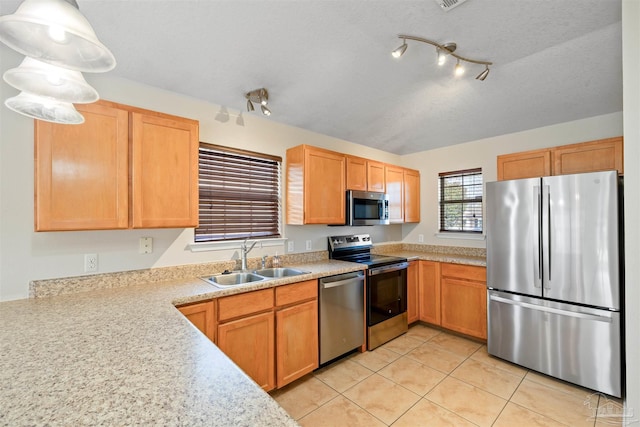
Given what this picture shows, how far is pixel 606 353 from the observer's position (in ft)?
7.29

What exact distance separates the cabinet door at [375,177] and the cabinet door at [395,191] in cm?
10

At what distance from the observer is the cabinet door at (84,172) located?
5.44 ft

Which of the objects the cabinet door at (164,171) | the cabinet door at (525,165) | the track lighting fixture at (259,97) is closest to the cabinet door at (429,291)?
the cabinet door at (525,165)

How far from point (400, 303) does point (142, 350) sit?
2.91m

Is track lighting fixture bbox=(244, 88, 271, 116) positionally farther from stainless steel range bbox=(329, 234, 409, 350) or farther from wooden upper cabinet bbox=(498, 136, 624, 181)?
wooden upper cabinet bbox=(498, 136, 624, 181)

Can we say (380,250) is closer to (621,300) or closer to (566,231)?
(566,231)

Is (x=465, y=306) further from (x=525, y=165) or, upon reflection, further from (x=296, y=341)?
(x=296, y=341)

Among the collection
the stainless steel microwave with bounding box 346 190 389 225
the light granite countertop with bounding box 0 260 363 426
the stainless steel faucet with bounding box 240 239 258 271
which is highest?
the stainless steel microwave with bounding box 346 190 389 225

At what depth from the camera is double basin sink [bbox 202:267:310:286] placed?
2.47 metres

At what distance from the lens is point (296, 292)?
95.5 inches

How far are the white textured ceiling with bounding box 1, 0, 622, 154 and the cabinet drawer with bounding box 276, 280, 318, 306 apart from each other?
70.3 inches

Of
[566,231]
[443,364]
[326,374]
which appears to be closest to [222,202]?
[326,374]

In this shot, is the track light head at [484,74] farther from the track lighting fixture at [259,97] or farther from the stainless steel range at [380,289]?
the stainless steel range at [380,289]

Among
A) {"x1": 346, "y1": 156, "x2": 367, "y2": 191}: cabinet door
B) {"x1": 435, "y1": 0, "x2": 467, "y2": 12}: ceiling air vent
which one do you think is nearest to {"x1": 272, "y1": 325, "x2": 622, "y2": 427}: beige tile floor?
{"x1": 346, "y1": 156, "x2": 367, "y2": 191}: cabinet door
